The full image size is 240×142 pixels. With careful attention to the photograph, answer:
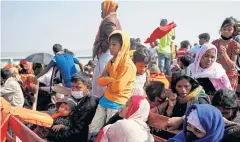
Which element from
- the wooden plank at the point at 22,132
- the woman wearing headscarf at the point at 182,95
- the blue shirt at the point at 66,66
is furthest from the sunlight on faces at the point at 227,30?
the wooden plank at the point at 22,132

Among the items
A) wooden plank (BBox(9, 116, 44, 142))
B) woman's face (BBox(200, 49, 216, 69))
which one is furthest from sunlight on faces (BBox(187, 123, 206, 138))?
woman's face (BBox(200, 49, 216, 69))

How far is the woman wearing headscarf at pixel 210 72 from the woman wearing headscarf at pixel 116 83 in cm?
96

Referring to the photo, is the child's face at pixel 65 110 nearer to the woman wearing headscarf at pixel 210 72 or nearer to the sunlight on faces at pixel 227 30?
the woman wearing headscarf at pixel 210 72

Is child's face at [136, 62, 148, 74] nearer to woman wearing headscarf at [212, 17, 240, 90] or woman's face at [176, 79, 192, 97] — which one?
woman wearing headscarf at [212, 17, 240, 90]

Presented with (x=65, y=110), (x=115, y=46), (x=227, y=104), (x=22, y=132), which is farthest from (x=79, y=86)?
(x=227, y=104)

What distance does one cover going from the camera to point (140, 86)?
5434 mm

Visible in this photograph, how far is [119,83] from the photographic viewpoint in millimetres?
4301

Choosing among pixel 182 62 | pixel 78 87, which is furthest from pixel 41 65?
pixel 78 87

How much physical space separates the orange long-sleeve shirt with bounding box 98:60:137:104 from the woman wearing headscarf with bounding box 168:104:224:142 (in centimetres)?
142

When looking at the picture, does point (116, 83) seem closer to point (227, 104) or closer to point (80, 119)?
point (80, 119)

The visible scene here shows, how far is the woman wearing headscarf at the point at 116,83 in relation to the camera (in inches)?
169

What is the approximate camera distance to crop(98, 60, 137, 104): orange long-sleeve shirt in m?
4.32

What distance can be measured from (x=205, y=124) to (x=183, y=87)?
1066 mm

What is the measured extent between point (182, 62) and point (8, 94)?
3170mm
